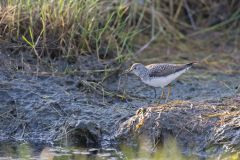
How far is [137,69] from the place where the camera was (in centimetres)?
846

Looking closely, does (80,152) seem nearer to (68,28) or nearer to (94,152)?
(94,152)

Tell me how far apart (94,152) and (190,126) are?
104cm

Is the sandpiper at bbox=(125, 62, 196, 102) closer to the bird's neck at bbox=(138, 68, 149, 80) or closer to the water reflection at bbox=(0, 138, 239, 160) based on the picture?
the bird's neck at bbox=(138, 68, 149, 80)

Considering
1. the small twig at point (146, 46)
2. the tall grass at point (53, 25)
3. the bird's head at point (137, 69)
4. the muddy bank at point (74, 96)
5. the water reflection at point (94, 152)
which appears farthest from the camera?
the small twig at point (146, 46)

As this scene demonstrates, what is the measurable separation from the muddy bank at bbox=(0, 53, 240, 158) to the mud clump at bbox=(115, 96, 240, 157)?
321 millimetres

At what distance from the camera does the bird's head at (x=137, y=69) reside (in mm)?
8383

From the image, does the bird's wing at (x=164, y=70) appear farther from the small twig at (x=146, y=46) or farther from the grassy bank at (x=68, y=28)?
the small twig at (x=146, y=46)

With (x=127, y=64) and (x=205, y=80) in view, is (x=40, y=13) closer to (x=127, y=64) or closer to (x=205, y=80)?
(x=127, y=64)

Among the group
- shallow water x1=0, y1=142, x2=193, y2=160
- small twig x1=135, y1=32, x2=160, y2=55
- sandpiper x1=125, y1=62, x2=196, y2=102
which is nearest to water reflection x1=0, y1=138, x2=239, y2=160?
shallow water x1=0, y1=142, x2=193, y2=160

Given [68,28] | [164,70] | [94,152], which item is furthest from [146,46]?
[94,152]

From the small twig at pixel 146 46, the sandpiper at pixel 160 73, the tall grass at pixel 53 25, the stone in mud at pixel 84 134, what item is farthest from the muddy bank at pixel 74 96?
the small twig at pixel 146 46

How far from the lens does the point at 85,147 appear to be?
24.1 ft

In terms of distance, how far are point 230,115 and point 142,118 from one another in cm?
93

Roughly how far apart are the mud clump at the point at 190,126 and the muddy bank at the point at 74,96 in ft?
1.05
